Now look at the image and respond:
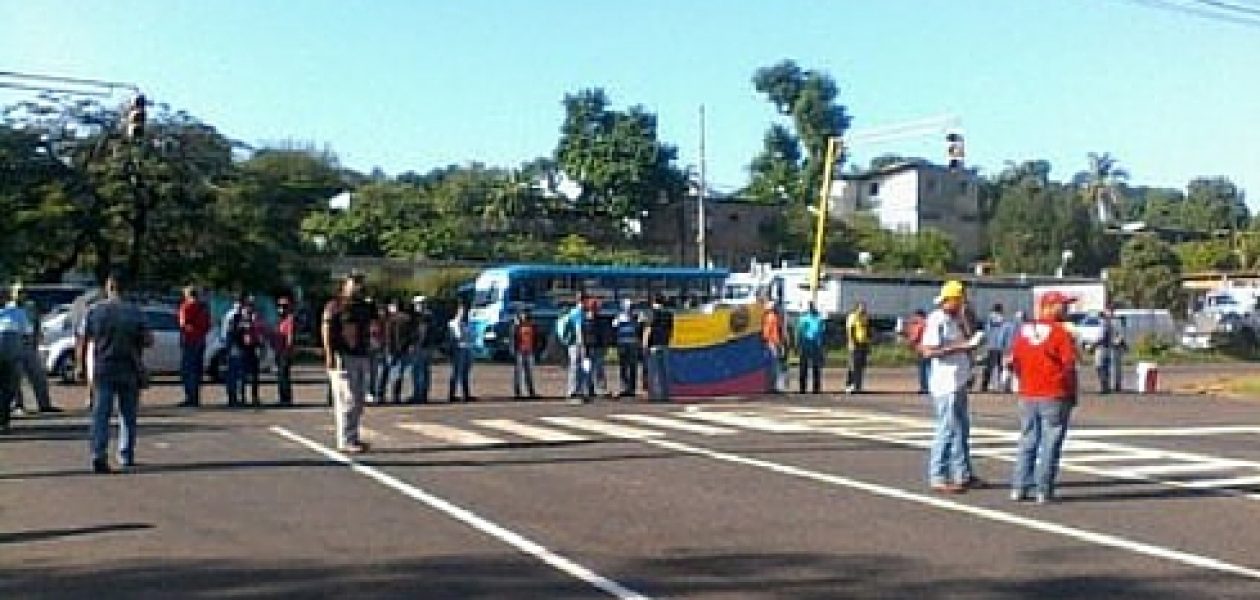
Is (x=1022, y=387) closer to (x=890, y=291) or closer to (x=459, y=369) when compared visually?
(x=459, y=369)

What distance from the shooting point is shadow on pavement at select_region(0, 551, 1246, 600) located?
923 cm

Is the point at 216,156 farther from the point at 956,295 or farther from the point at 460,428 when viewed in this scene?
the point at 956,295

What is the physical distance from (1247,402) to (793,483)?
19.7 m

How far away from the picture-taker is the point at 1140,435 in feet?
70.6

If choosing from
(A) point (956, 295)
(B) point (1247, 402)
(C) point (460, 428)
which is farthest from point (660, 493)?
(B) point (1247, 402)

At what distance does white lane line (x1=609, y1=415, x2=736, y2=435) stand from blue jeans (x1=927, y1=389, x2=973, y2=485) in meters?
6.17

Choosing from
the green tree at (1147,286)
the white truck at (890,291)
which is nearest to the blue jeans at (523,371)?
the white truck at (890,291)

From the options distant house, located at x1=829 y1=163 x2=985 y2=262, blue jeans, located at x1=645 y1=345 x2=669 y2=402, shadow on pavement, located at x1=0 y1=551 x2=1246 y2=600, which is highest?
distant house, located at x1=829 y1=163 x2=985 y2=262

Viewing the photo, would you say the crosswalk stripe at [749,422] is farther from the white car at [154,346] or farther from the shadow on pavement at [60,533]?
the white car at [154,346]

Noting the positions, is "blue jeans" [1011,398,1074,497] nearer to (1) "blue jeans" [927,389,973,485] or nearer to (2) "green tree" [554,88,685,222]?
(1) "blue jeans" [927,389,973,485]

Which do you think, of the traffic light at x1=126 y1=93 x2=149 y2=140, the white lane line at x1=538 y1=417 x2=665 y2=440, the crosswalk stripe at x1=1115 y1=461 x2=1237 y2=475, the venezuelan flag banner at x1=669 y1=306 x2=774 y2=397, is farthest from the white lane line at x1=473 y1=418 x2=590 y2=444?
the traffic light at x1=126 y1=93 x2=149 y2=140

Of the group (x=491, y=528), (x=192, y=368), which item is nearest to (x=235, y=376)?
(x=192, y=368)

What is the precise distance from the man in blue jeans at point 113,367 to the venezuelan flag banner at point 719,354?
1329cm

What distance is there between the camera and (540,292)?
51.4 meters
